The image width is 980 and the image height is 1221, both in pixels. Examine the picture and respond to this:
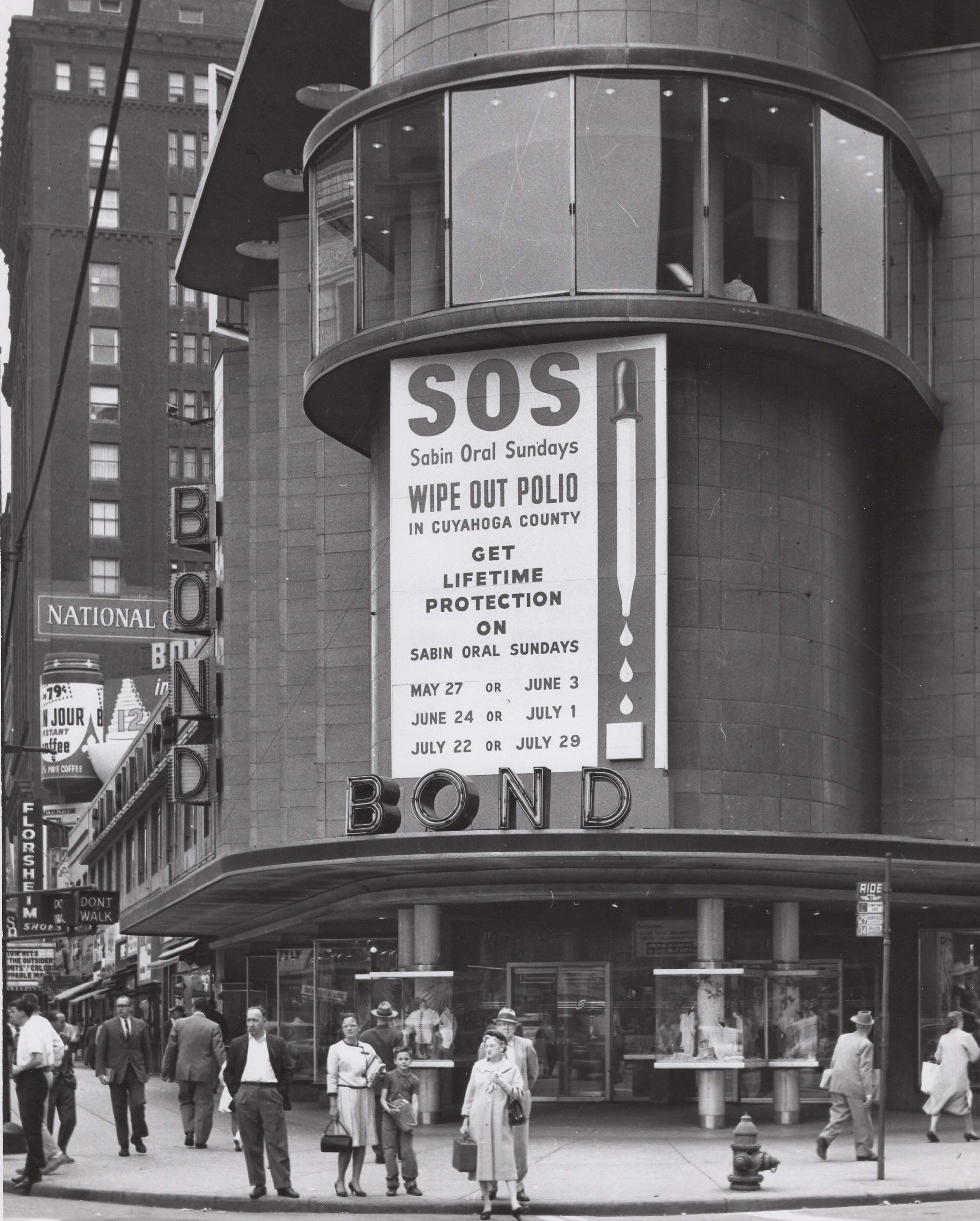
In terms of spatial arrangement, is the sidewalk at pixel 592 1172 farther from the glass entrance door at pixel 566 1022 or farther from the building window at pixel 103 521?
the building window at pixel 103 521

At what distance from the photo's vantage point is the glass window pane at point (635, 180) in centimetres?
3073

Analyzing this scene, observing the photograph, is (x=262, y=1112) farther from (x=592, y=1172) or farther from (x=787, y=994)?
(x=787, y=994)

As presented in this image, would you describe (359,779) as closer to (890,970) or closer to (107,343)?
(890,970)

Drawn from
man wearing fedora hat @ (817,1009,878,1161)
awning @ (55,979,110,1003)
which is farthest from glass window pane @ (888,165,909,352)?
awning @ (55,979,110,1003)

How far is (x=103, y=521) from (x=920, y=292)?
8869 centimetres

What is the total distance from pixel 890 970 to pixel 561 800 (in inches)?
275

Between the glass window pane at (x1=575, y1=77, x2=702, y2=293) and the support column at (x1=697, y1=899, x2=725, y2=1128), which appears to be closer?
the support column at (x1=697, y1=899, x2=725, y2=1128)

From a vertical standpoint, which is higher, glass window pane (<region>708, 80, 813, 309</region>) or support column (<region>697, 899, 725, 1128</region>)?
glass window pane (<region>708, 80, 813, 309</region>)

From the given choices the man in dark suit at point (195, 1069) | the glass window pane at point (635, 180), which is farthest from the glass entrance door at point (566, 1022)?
the glass window pane at point (635, 180)

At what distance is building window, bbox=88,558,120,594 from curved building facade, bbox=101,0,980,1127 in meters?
85.9

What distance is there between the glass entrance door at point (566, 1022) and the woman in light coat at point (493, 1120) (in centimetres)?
1291

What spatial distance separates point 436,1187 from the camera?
21.5 meters

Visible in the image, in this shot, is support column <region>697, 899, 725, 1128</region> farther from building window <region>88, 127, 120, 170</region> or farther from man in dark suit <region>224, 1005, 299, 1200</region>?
building window <region>88, 127, 120, 170</region>

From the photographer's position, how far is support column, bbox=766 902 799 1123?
29.4m
